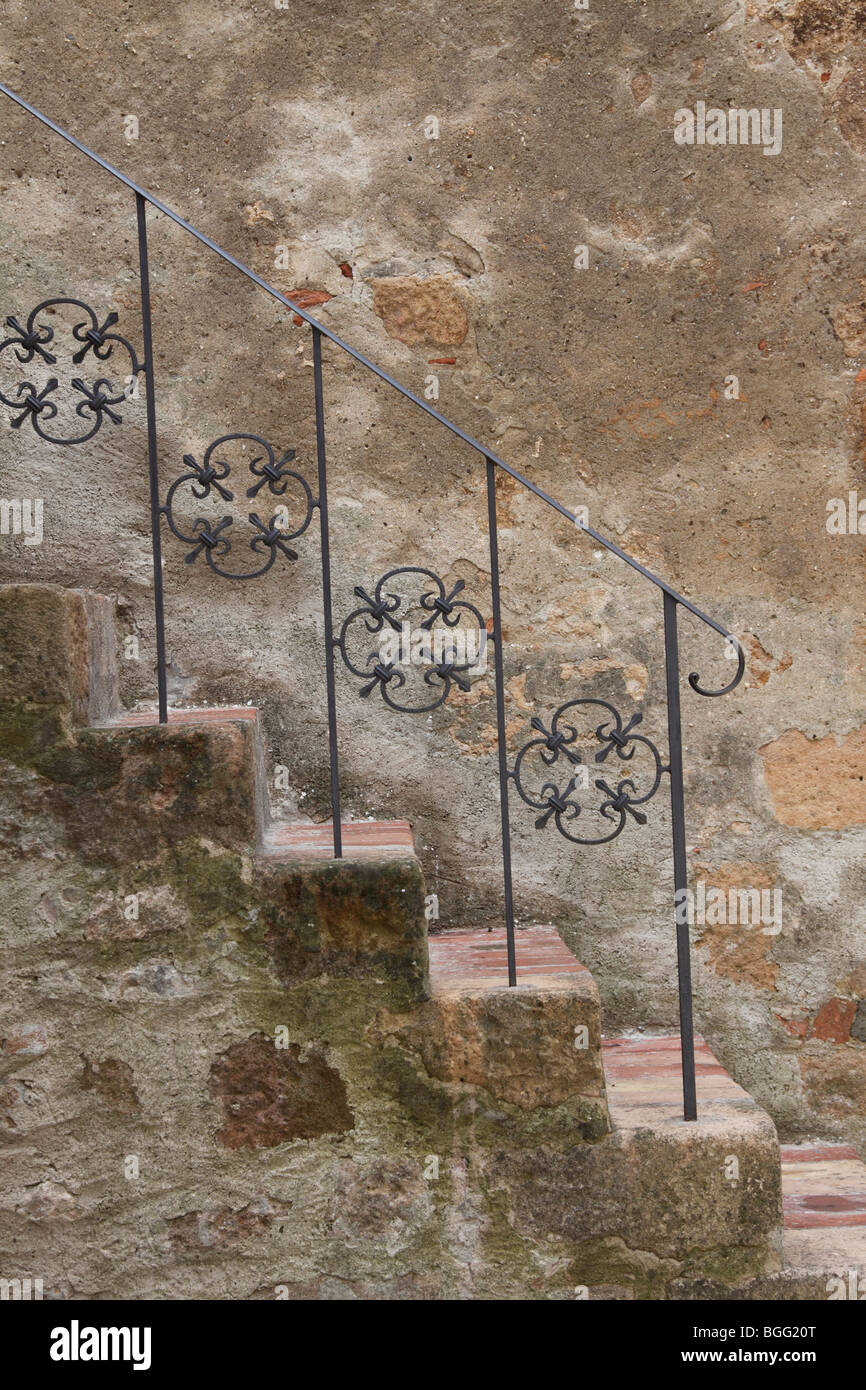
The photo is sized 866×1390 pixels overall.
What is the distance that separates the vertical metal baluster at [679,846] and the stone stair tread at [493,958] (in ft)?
0.71

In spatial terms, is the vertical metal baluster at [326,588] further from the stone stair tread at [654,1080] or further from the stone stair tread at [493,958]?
the stone stair tread at [654,1080]

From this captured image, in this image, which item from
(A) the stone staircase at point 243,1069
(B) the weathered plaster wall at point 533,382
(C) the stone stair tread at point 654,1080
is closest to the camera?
(A) the stone staircase at point 243,1069

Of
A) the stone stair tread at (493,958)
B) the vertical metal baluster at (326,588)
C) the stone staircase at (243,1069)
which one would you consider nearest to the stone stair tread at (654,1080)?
the stone staircase at (243,1069)

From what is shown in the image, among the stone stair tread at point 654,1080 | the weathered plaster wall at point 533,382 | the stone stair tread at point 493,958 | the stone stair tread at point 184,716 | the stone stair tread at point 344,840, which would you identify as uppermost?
the weathered plaster wall at point 533,382

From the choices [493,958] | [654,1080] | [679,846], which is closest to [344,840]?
[493,958]

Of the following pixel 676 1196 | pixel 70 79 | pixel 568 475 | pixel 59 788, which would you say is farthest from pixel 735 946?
pixel 70 79

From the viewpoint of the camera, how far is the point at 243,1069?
2.36 m

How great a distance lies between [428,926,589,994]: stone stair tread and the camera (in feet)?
8.16

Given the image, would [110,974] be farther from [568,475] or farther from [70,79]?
[70,79]

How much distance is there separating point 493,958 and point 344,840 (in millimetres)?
447

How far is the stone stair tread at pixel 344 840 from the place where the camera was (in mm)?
2467

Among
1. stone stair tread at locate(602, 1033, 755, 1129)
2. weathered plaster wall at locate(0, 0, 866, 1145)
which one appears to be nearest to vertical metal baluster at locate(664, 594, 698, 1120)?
stone stair tread at locate(602, 1033, 755, 1129)

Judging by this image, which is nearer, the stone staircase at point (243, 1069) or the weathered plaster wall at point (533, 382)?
the stone staircase at point (243, 1069)

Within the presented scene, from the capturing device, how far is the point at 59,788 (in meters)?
2.32
